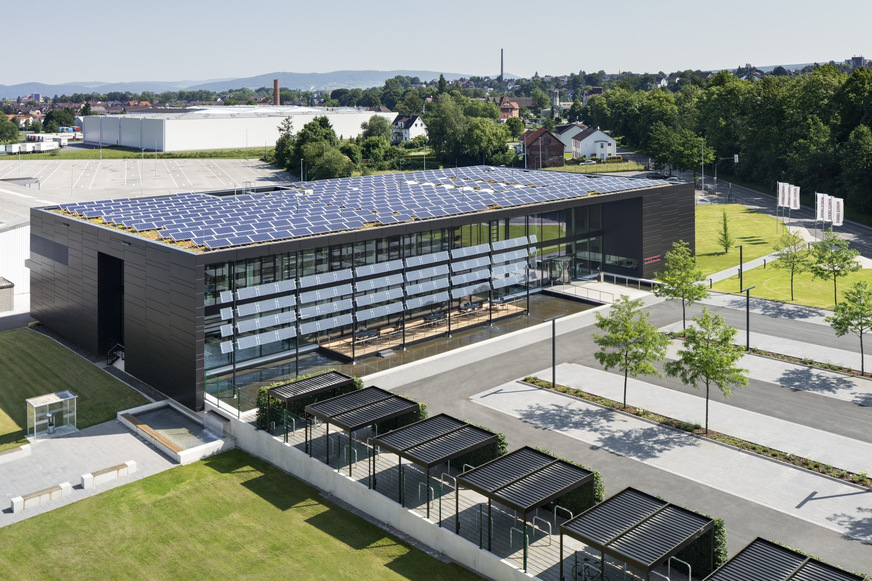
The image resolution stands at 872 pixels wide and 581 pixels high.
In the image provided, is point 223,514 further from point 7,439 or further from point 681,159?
point 681,159

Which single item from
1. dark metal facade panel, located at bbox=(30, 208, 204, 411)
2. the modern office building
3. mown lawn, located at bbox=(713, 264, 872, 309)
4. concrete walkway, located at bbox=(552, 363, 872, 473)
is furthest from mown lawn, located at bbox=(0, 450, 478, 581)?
mown lawn, located at bbox=(713, 264, 872, 309)

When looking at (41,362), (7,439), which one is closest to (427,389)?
(7,439)

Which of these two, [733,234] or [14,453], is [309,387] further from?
[733,234]

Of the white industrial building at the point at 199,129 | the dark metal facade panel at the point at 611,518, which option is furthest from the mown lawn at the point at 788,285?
the white industrial building at the point at 199,129

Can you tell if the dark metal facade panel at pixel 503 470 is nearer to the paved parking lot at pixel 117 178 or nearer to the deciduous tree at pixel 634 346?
the deciduous tree at pixel 634 346

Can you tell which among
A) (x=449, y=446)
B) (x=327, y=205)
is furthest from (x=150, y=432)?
(x=327, y=205)

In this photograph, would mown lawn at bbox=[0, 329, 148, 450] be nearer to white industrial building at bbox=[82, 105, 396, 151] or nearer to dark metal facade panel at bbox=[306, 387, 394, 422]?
dark metal facade panel at bbox=[306, 387, 394, 422]
